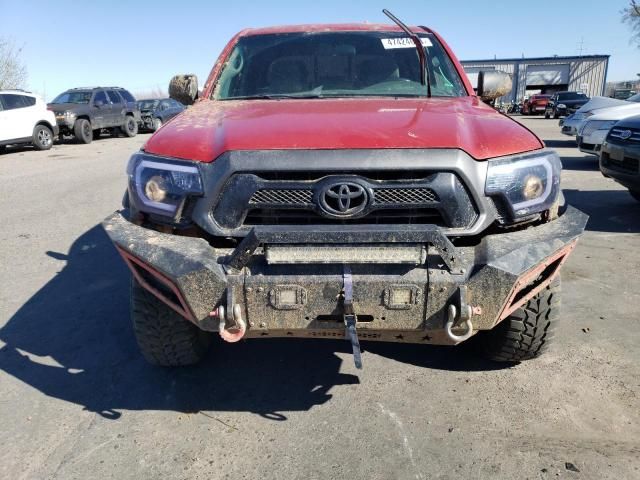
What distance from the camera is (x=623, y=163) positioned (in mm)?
6047

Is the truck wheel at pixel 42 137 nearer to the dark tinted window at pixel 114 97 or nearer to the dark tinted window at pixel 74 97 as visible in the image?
the dark tinted window at pixel 74 97

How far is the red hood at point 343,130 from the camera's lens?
225 centimetres

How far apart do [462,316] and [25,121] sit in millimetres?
16330

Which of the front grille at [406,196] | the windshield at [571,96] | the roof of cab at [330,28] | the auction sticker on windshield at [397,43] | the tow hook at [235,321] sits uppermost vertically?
the roof of cab at [330,28]

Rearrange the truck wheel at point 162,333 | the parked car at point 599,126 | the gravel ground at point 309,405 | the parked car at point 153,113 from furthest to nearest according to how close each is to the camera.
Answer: the parked car at point 153,113
the parked car at point 599,126
the truck wheel at point 162,333
the gravel ground at point 309,405

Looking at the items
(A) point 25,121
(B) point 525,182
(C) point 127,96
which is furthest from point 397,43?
(C) point 127,96

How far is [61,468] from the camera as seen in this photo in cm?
Result: 236

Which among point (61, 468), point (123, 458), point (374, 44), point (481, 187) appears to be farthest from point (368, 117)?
point (61, 468)

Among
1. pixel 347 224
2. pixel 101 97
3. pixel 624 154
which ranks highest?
pixel 101 97

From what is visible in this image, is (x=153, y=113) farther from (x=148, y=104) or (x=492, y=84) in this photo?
(x=492, y=84)

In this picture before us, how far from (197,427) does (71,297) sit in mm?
2185

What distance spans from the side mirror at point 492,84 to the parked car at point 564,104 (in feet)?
86.5

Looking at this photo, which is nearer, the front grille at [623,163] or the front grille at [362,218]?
the front grille at [362,218]

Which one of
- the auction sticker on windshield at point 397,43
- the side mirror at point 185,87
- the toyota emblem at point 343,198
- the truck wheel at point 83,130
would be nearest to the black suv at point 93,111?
the truck wheel at point 83,130
